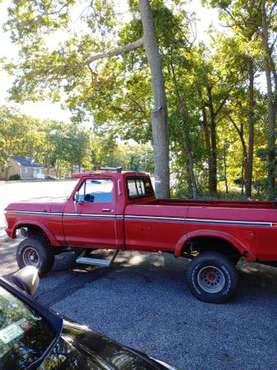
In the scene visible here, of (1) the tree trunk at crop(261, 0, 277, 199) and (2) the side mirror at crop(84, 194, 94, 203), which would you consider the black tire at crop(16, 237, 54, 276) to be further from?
(1) the tree trunk at crop(261, 0, 277, 199)

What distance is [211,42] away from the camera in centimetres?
1528

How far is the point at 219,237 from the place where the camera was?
4.48 meters

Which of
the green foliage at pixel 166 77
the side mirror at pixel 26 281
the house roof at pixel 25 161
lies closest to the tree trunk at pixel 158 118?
the green foliage at pixel 166 77

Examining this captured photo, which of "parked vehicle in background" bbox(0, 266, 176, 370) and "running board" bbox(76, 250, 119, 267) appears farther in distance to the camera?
"running board" bbox(76, 250, 119, 267)

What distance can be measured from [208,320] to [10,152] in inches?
2059

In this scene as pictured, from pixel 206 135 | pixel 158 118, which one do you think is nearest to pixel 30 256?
pixel 158 118

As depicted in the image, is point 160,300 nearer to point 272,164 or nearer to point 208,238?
point 208,238

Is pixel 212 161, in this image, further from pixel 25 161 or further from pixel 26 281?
pixel 25 161

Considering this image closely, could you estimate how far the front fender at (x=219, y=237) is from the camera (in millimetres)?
4364

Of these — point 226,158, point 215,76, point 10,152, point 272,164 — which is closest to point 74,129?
point 10,152

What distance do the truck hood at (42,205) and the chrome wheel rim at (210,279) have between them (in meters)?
2.65

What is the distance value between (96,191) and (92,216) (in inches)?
18.5

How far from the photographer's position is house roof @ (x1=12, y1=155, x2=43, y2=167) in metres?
56.6

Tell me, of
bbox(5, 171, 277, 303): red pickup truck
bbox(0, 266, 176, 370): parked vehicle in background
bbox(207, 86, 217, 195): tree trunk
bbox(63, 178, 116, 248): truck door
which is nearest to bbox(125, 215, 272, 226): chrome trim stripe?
bbox(5, 171, 277, 303): red pickup truck
